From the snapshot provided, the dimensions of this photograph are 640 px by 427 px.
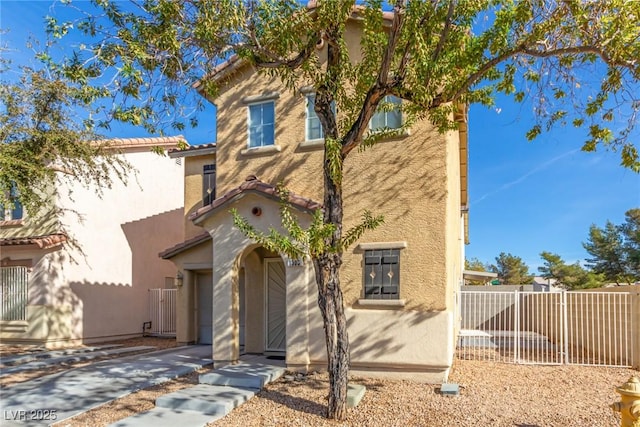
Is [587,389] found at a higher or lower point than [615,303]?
lower

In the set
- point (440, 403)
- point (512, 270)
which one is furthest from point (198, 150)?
point (512, 270)

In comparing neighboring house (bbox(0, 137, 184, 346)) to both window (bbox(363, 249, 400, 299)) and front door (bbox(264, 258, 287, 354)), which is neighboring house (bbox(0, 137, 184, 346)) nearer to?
front door (bbox(264, 258, 287, 354))

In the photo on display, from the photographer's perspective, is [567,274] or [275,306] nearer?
[275,306]

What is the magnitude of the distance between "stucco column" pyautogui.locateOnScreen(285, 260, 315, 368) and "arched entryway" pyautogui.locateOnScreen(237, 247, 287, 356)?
6.92 ft

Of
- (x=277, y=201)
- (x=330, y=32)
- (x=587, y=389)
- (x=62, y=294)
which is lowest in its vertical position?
(x=587, y=389)

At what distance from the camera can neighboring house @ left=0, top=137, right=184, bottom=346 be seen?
16.8 meters

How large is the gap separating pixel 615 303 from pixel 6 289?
2057cm

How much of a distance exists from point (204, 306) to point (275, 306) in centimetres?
453

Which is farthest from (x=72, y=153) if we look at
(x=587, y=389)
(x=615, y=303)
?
(x=615, y=303)

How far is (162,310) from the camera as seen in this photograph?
20312mm

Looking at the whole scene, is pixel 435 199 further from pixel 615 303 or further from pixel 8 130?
pixel 8 130

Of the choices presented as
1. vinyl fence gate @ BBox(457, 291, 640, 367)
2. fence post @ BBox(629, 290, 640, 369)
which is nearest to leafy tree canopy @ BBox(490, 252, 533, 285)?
vinyl fence gate @ BBox(457, 291, 640, 367)

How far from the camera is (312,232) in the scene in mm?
7543

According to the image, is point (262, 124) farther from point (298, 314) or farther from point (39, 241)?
point (39, 241)
